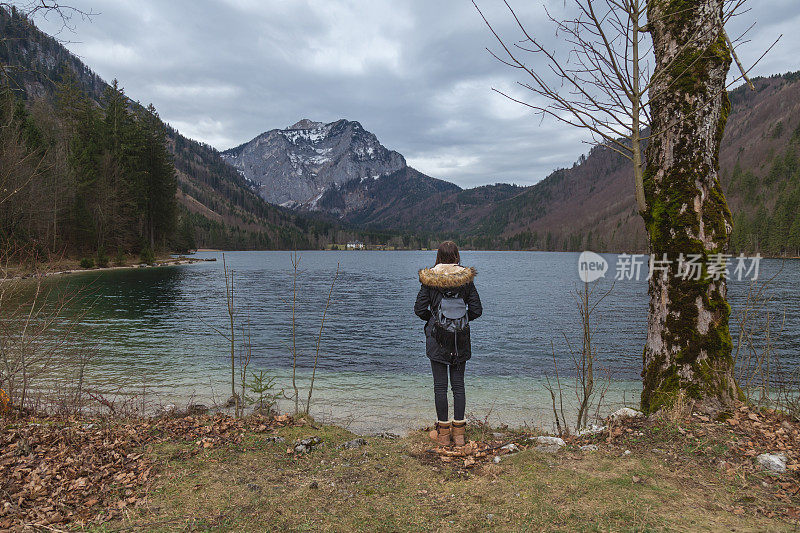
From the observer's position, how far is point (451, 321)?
18.7ft

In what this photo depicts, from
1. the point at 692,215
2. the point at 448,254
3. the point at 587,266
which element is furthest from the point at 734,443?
the point at 448,254

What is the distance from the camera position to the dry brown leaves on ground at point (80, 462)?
3.93m

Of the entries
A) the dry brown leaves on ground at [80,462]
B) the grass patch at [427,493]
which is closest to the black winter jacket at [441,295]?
the grass patch at [427,493]

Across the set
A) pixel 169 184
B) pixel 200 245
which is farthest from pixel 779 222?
pixel 200 245

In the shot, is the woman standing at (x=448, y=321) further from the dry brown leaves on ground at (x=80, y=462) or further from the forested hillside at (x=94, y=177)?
the forested hillside at (x=94, y=177)

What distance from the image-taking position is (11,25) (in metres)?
5.14

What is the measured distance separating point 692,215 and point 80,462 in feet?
28.4

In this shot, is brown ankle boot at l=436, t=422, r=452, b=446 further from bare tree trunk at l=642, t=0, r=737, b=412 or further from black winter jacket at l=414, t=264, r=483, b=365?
bare tree trunk at l=642, t=0, r=737, b=412

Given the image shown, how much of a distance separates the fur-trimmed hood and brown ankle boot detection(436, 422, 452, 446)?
7.00 ft

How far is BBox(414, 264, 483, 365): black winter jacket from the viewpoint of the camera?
5688 mm

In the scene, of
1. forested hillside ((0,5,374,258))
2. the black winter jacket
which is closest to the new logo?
the black winter jacket

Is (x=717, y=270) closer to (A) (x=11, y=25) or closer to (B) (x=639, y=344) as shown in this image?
(A) (x=11, y=25)

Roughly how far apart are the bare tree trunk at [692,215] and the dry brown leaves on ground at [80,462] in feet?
20.9

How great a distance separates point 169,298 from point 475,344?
A: 25.3 m
